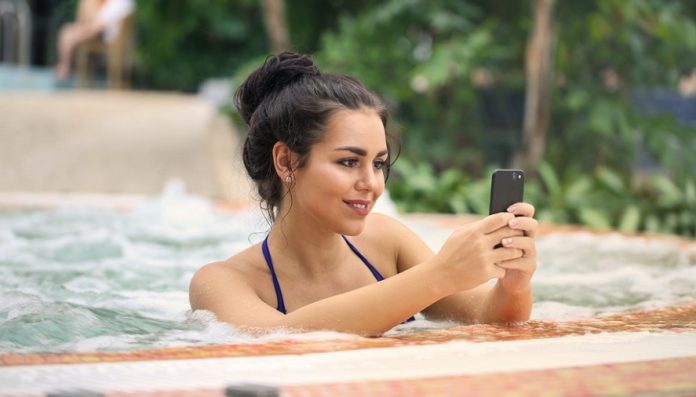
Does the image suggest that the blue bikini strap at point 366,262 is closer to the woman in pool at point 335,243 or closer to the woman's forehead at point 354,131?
the woman in pool at point 335,243

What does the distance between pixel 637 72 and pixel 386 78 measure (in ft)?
8.51

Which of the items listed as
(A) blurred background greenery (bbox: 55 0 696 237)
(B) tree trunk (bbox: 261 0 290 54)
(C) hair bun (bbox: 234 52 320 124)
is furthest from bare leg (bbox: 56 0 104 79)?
(C) hair bun (bbox: 234 52 320 124)

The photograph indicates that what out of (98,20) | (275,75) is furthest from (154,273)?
(98,20)

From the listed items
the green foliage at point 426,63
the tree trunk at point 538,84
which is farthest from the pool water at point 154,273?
the green foliage at point 426,63

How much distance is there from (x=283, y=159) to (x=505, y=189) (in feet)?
2.50

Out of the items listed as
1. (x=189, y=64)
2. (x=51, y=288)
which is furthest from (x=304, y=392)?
(x=189, y=64)

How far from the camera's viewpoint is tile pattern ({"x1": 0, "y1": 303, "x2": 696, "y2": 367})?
235 cm

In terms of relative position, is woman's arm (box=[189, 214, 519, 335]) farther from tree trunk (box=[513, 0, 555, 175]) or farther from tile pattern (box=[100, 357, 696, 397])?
tree trunk (box=[513, 0, 555, 175])

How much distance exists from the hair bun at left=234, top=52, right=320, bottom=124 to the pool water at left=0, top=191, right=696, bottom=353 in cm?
57

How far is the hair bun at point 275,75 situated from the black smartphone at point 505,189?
0.82 m

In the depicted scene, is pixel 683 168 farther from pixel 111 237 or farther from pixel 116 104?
pixel 116 104

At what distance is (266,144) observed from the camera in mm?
3182

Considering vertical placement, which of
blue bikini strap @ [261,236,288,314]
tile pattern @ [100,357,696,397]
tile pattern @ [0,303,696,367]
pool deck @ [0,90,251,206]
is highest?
pool deck @ [0,90,251,206]

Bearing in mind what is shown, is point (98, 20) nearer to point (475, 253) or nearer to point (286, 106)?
point (286, 106)
